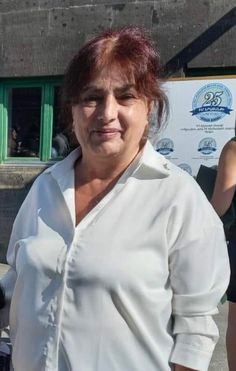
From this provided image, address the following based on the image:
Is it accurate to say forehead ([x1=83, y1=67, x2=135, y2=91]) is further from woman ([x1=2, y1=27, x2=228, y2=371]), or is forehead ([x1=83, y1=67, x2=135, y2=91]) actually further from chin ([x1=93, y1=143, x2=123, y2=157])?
chin ([x1=93, y1=143, x2=123, y2=157])

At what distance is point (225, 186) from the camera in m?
3.04

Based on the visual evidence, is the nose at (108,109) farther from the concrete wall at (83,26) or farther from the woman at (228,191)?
the concrete wall at (83,26)

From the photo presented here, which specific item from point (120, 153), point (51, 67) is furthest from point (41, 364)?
point (51, 67)

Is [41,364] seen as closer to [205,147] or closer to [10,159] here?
[205,147]

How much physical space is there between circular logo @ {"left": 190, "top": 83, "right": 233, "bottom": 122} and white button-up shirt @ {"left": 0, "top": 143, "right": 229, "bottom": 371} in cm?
491

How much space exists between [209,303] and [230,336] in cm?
Answer: 174

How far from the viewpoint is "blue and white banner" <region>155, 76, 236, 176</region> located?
6.40m

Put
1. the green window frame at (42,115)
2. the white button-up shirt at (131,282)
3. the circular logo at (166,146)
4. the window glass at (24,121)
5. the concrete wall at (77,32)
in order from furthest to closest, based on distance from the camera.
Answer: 1. the window glass at (24,121)
2. the green window frame at (42,115)
3. the concrete wall at (77,32)
4. the circular logo at (166,146)
5. the white button-up shirt at (131,282)

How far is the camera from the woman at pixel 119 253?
5.15 ft

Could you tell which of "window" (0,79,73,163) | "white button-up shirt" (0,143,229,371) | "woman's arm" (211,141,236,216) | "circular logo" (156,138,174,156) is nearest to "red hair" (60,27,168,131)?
"white button-up shirt" (0,143,229,371)

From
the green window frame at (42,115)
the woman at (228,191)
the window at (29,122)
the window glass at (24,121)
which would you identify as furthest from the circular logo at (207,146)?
the woman at (228,191)

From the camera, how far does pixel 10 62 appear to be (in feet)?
25.9

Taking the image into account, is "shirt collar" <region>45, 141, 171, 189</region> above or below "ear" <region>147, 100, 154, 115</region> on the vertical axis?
below

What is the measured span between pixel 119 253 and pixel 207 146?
502cm
